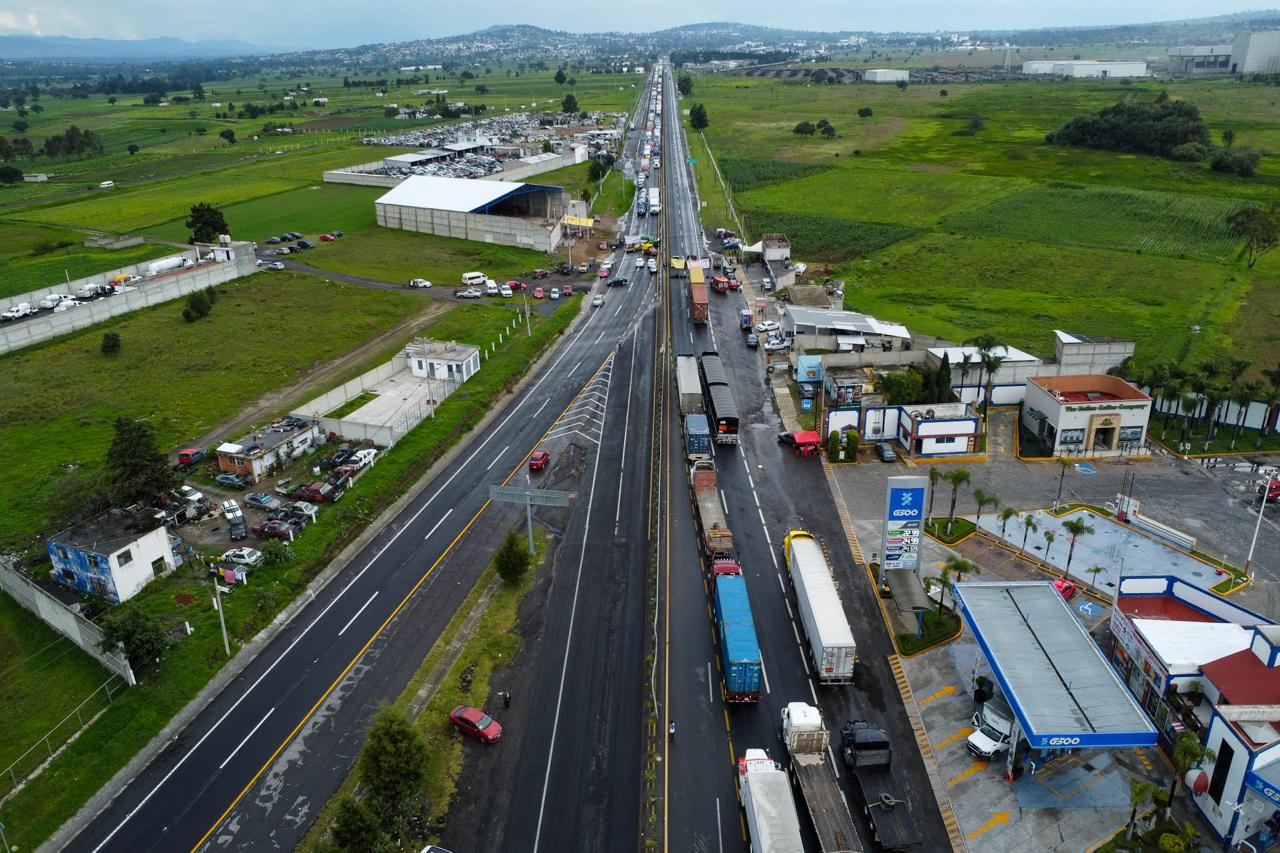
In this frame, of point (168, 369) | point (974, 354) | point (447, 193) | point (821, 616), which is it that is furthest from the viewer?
point (447, 193)

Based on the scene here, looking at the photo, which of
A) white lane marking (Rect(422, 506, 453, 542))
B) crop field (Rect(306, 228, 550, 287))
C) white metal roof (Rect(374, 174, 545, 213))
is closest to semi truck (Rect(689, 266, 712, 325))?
crop field (Rect(306, 228, 550, 287))

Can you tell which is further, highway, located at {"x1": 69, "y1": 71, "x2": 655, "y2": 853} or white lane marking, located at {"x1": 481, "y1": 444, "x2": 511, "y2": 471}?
white lane marking, located at {"x1": 481, "y1": 444, "x2": 511, "y2": 471}

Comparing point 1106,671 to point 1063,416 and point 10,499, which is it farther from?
point 10,499

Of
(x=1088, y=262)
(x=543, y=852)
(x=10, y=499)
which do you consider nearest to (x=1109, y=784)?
(x=543, y=852)

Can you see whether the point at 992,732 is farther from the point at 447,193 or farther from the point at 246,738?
the point at 447,193


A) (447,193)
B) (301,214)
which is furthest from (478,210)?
(301,214)

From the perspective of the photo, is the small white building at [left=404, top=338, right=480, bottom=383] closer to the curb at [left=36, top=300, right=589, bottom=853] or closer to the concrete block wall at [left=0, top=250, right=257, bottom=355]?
the curb at [left=36, top=300, right=589, bottom=853]

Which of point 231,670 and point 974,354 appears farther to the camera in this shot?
point 974,354
